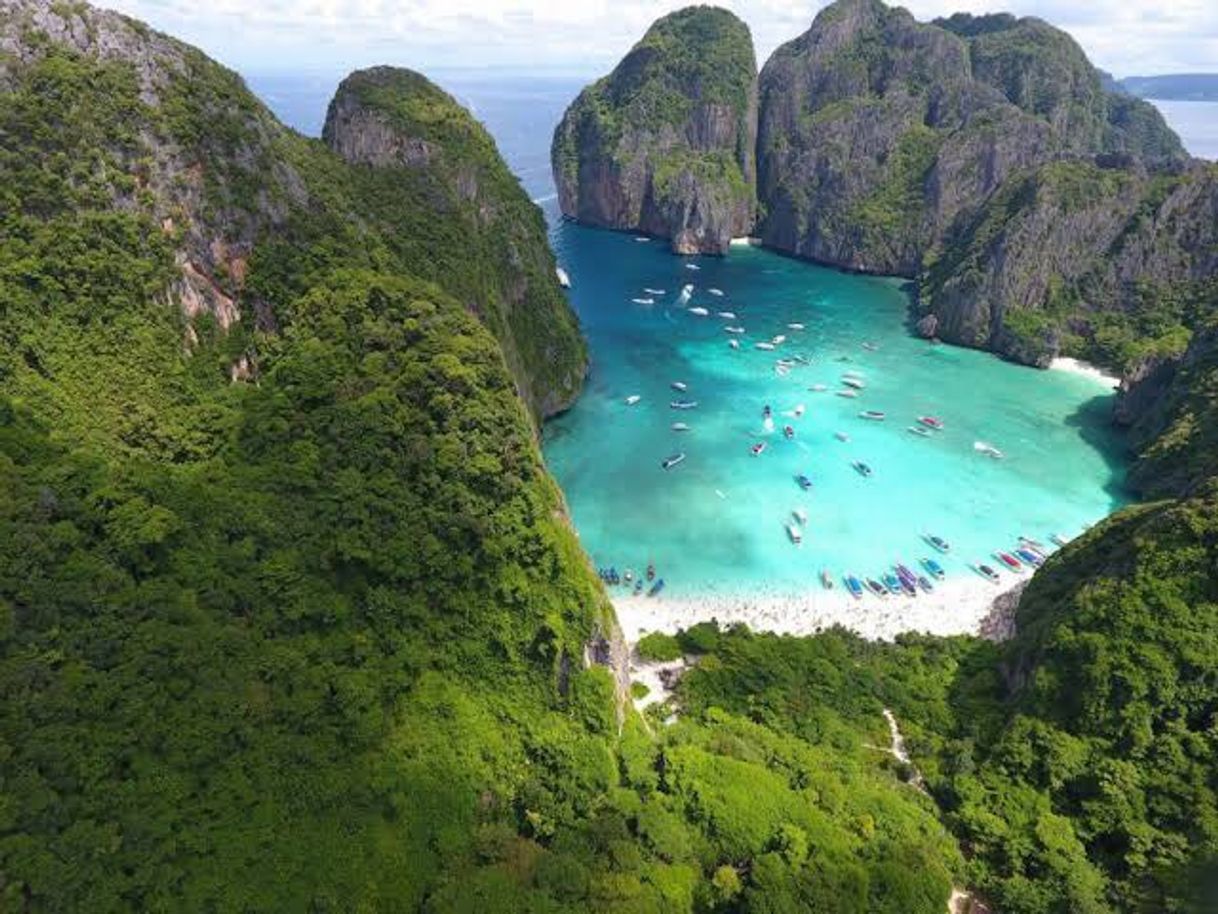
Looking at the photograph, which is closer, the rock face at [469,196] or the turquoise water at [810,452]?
the turquoise water at [810,452]

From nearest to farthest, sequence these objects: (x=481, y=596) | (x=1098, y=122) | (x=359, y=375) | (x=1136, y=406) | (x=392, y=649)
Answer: (x=392, y=649), (x=481, y=596), (x=359, y=375), (x=1136, y=406), (x=1098, y=122)

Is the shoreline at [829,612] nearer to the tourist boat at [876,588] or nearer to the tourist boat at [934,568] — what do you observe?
the tourist boat at [876,588]

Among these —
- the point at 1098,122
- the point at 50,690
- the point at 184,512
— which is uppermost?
the point at 1098,122

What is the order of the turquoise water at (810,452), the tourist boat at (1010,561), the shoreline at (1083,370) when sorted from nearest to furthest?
1. the tourist boat at (1010,561)
2. the turquoise water at (810,452)
3. the shoreline at (1083,370)

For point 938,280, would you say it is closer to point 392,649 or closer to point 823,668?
point 823,668

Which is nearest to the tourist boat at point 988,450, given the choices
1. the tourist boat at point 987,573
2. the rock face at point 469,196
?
the tourist boat at point 987,573

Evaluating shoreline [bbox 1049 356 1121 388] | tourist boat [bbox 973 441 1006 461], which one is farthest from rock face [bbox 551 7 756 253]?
tourist boat [bbox 973 441 1006 461]

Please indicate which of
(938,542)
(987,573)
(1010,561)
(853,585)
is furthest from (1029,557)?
(853,585)

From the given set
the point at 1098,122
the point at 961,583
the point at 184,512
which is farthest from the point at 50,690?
the point at 1098,122
